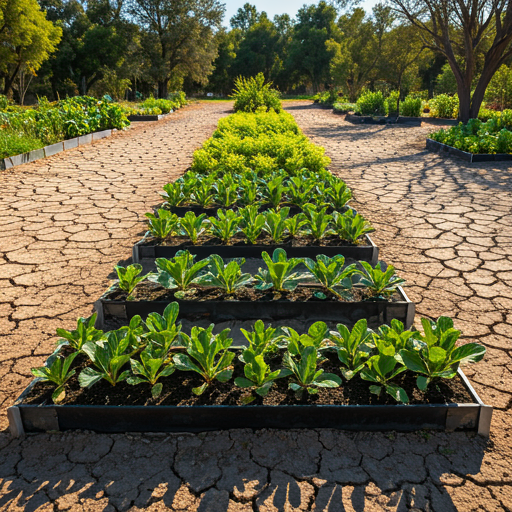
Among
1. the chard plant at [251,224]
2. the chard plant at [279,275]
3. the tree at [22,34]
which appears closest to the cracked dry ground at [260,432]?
the chard plant at [279,275]

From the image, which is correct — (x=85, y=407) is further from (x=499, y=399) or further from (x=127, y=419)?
(x=499, y=399)

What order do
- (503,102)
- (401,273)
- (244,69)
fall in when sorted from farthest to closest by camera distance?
(244,69) → (503,102) → (401,273)

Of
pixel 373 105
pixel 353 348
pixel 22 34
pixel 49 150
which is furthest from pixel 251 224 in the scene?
pixel 22 34

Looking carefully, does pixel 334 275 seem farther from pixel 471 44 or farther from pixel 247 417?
pixel 471 44

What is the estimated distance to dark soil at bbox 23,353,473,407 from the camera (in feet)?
7.59

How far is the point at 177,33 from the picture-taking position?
29.2 metres

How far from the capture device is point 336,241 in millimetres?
4402

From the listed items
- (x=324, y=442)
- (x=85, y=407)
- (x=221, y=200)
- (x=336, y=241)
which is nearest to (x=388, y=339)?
(x=324, y=442)

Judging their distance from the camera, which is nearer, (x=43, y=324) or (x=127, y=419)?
(x=127, y=419)

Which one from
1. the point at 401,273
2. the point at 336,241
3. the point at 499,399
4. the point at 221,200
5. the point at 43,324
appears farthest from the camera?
the point at 221,200

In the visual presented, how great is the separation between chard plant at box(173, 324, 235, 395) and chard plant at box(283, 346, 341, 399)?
0.37 meters

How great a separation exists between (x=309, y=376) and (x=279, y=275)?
1096 mm

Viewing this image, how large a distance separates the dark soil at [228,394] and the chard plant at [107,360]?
8 centimetres

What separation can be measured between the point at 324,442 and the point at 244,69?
55035 millimetres
